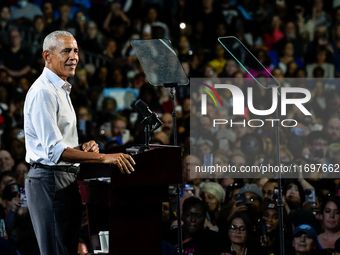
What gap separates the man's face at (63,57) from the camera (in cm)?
208

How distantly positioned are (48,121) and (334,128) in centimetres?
328

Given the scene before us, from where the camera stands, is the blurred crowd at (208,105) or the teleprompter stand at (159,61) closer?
the teleprompter stand at (159,61)

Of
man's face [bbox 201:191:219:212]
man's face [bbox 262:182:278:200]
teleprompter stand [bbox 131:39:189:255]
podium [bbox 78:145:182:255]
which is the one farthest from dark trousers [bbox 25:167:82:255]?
man's face [bbox 262:182:278:200]

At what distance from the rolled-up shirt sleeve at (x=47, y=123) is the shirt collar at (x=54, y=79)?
76mm

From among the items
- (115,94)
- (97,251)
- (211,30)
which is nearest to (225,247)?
(97,251)

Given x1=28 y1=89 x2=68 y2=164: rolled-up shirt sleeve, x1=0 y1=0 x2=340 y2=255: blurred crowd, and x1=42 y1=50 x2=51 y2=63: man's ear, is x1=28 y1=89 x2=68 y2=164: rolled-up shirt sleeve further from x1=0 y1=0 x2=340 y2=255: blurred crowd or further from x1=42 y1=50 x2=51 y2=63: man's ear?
x1=0 y1=0 x2=340 y2=255: blurred crowd

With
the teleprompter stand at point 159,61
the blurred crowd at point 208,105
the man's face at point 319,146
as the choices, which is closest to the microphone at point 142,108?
the teleprompter stand at point 159,61

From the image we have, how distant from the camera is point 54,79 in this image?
2074 mm

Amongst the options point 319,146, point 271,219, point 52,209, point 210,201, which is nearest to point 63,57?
→ point 52,209

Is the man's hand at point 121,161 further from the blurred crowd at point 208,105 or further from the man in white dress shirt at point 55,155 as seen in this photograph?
the blurred crowd at point 208,105

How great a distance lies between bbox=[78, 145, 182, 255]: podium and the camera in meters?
1.96

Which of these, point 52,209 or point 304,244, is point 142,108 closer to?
point 52,209

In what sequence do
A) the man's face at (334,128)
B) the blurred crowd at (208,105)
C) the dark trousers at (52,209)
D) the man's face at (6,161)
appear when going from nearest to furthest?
the dark trousers at (52,209)
the blurred crowd at (208,105)
the man's face at (6,161)
the man's face at (334,128)

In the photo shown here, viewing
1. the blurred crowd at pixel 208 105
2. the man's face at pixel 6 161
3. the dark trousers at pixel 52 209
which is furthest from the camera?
the man's face at pixel 6 161
